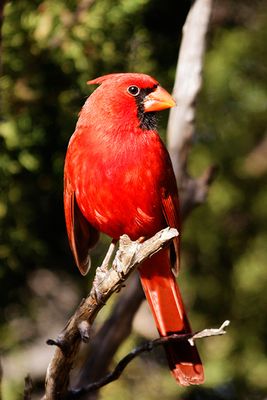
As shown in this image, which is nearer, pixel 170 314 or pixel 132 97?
pixel 132 97

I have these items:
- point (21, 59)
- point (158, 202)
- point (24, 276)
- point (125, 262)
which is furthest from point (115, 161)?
point (24, 276)

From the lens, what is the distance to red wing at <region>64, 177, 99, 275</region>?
11.2ft

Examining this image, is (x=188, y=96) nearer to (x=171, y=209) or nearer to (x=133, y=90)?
(x=133, y=90)

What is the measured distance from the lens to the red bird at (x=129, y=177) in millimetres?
3219

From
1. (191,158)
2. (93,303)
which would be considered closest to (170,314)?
(93,303)

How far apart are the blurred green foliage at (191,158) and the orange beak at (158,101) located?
2.46 ft

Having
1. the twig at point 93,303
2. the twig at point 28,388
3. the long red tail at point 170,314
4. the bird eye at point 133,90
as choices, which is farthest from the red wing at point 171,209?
the twig at point 28,388

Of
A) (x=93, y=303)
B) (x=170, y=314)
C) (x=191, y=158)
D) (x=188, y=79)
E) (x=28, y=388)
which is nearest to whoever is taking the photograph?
(x=93, y=303)

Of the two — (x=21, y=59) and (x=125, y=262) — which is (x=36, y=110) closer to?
(x=21, y=59)

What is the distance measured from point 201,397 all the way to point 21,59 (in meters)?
1.88

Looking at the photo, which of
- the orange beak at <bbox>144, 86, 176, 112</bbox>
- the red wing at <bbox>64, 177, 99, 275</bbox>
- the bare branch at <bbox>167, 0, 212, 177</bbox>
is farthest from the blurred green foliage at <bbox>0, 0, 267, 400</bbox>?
the orange beak at <bbox>144, 86, 176, 112</bbox>

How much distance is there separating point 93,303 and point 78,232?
2.67 ft

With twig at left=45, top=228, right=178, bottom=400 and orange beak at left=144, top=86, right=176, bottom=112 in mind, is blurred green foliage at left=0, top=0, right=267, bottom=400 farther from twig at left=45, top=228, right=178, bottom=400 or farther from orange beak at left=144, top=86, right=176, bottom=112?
twig at left=45, top=228, right=178, bottom=400

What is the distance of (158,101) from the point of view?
3395 millimetres
